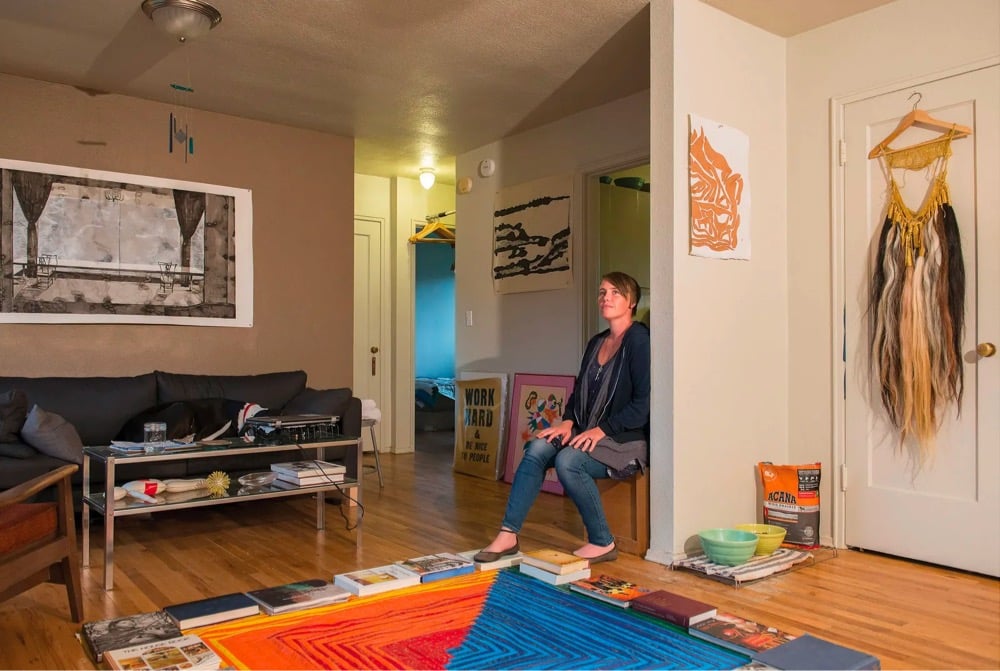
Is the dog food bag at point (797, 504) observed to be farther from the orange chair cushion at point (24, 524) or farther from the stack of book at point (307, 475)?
the orange chair cushion at point (24, 524)

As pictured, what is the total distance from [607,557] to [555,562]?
46 centimetres

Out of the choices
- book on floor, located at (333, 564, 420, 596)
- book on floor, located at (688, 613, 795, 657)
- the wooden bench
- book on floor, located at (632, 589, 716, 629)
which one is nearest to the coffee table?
book on floor, located at (333, 564, 420, 596)

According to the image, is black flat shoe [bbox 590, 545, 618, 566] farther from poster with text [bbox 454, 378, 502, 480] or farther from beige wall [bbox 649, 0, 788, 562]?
poster with text [bbox 454, 378, 502, 480]

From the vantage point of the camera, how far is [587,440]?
339 cm

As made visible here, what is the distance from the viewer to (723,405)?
11.8 feet

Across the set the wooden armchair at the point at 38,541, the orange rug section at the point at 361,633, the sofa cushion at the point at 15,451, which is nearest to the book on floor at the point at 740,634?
the orange rug section at the point at 361,633

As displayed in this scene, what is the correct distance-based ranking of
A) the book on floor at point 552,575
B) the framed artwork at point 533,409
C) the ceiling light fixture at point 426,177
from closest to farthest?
the book on floor at point 552,575
the framed artwork at point 533,409
the ceiling light fixture at point 426,177

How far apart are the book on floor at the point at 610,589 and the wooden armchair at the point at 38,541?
1697 millimetres

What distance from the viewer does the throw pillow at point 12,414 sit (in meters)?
3.72

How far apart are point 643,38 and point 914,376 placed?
2.08m

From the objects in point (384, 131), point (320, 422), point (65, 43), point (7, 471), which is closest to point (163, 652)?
point (320, 422)

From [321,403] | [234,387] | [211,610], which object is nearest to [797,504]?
[211,610]

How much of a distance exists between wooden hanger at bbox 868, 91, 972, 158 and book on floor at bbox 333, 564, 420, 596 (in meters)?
2.76

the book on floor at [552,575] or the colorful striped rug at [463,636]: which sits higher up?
the book on floor at [552,575]
